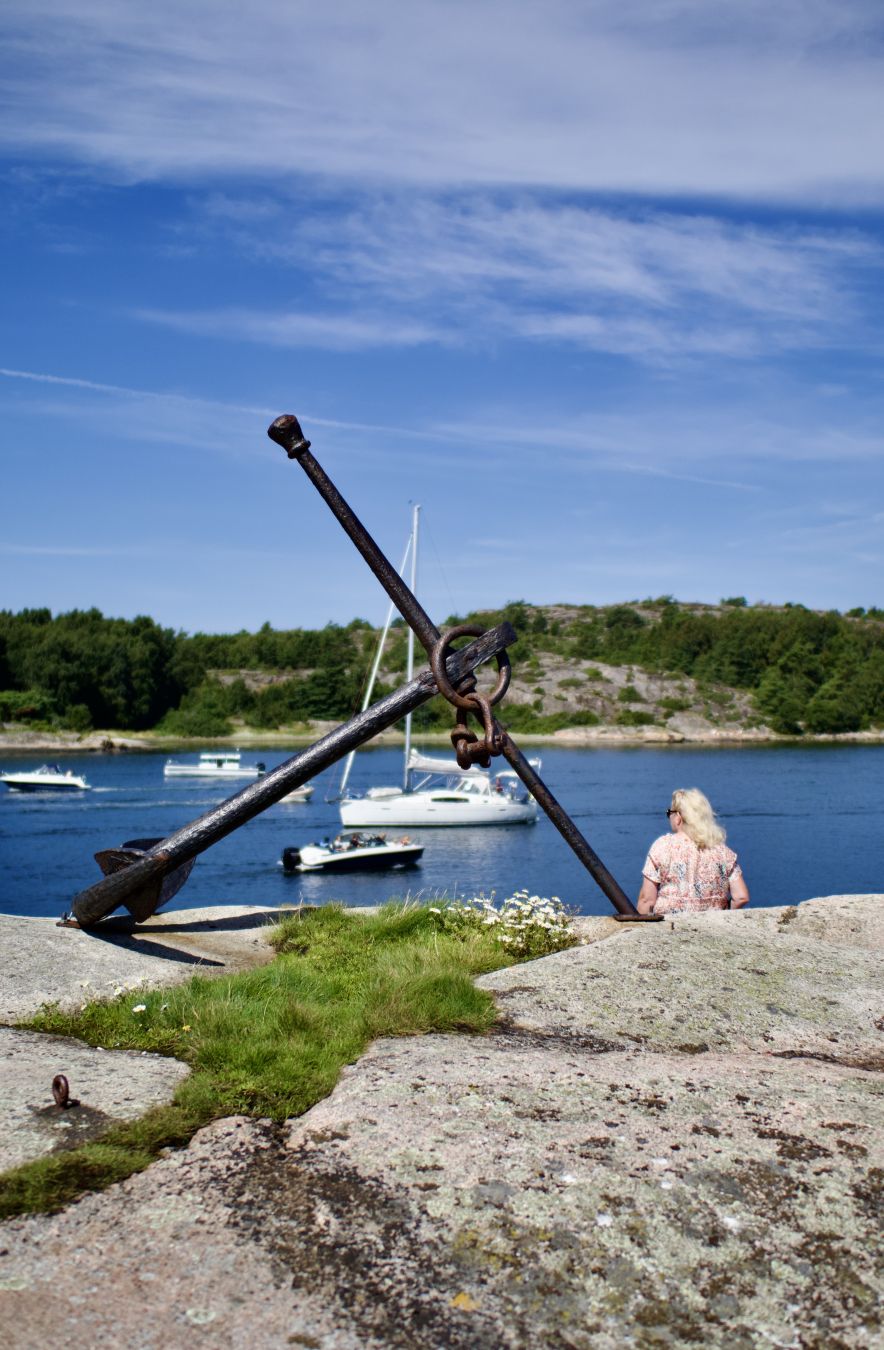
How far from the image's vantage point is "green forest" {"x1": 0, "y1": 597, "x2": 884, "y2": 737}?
11350 cm

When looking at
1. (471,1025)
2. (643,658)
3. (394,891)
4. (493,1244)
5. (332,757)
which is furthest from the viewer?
(643,658)

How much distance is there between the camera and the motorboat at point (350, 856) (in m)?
37.8

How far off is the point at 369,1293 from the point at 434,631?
4.20 meters

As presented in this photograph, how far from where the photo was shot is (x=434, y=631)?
6.88 m

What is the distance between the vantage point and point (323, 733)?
11212 centimetres

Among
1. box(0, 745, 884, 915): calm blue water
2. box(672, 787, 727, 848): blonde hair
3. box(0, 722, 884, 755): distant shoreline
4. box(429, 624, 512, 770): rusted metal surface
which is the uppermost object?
box(429, 624, 512, 770): rusted metal surface

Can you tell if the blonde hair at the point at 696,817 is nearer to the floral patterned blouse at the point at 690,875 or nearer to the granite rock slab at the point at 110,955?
the floral patterned blouse at the point at 690,875

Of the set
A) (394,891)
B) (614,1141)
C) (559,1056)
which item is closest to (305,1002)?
(559,1056)

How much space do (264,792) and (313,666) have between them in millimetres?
133218

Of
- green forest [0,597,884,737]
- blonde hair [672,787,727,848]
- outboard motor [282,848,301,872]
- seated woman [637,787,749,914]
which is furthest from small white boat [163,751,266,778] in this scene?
blonde hair [672,787,727,848]

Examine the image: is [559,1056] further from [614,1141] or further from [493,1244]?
[493,1244]

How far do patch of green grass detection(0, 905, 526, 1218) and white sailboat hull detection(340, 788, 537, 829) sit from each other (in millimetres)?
44751

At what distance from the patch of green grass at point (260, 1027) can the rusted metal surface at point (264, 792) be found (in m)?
0.86

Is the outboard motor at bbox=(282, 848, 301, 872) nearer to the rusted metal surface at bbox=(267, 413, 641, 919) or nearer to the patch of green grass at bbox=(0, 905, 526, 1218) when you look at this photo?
the patch of green grass at bbox=(0, 905, 526, 1218)
